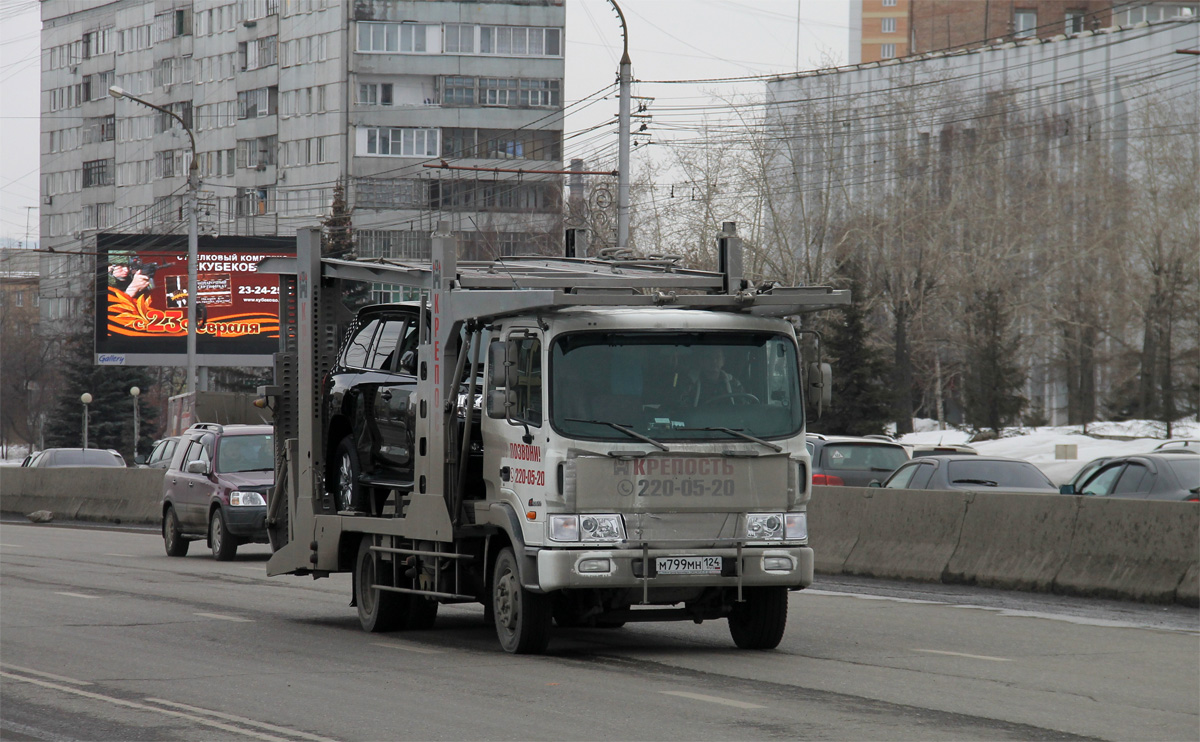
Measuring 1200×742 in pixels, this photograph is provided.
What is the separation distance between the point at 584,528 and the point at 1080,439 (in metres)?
41.9

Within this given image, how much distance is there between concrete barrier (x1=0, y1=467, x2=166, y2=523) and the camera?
113 feet

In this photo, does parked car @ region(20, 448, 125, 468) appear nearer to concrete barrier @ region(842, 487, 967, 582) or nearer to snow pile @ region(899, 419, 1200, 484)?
snow pile @ region(899, 419, 1200, 484)

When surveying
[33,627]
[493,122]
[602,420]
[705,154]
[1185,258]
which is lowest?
[33,627]

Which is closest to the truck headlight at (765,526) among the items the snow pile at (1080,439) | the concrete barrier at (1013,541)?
the concrete barrier at (1013,541)

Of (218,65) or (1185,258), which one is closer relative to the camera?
(1185,258)

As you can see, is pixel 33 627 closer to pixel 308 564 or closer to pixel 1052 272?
pixel 308 564

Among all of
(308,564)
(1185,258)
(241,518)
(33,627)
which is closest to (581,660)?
(308,564)

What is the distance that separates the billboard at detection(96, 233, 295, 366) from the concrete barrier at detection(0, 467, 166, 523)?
1214 cm

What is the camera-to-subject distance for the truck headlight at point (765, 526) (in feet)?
36.0

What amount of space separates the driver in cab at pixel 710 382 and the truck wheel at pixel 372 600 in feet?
11.0

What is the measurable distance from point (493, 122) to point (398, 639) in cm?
8813

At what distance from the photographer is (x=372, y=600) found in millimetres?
13125

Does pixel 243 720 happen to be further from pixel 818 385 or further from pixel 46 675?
pixel 818 385

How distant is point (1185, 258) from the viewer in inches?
2181
